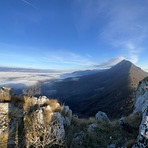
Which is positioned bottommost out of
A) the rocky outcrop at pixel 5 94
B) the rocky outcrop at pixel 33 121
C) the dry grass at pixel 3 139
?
the dry grass at pixel 3 139

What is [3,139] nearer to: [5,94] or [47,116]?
[47,116]

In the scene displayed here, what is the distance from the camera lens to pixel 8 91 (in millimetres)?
30031

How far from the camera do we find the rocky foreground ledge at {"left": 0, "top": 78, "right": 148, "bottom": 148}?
2273 centimetres

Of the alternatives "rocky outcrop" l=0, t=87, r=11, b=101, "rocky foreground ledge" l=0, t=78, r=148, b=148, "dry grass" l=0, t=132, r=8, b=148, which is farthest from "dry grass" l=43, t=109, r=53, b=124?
"rocky outcrop" l=0, t=87, r=11, b=101

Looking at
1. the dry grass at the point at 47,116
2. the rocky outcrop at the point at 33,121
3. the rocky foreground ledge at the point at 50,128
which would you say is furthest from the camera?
the dry grass at the point at 47,116

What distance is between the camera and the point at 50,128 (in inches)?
880

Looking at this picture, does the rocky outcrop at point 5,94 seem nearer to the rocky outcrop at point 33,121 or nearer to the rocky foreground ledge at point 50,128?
the rocky foreground ledge at point 50,128

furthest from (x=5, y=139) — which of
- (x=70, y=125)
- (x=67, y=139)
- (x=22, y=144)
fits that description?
(x=70, y=125)

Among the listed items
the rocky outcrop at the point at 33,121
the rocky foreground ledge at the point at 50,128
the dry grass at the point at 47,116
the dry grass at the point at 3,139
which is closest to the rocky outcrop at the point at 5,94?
the rocky foreground ledge at the point at 50,128

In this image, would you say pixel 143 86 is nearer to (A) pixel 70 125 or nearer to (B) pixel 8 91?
(A) pixel 70 125

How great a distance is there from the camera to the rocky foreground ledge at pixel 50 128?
2273cm

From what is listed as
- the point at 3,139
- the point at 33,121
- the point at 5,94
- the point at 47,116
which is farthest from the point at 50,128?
the point at 5,94

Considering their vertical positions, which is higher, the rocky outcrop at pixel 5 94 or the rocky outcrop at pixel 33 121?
the rocky outcrop at pixel 5 94

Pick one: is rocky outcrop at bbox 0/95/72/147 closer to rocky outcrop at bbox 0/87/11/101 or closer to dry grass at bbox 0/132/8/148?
dry grass at bbox 0/132/8/148
